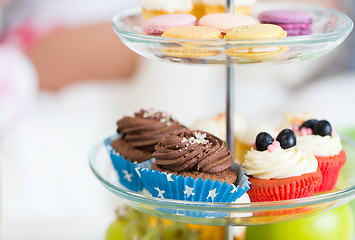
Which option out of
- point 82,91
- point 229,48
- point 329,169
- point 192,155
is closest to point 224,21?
point 229,48

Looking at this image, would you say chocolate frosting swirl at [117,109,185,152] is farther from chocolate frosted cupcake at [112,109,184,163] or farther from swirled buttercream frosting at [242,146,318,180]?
swirled buttercream frosting at [242,146,318,180]

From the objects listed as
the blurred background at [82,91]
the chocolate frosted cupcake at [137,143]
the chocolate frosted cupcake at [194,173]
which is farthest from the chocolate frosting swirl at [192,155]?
the blurred background at [82,91]

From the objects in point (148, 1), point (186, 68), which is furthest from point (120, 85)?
point (148, 1)

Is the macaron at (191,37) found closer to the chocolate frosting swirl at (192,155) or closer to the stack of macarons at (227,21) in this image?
the stack of macarons at (227,21)

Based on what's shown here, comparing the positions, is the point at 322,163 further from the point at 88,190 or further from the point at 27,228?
the point at 88,190

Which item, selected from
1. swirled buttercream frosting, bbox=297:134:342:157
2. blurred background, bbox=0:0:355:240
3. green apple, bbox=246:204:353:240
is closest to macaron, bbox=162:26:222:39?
swirled buttercream frosting, bbox=297:134:342:157
